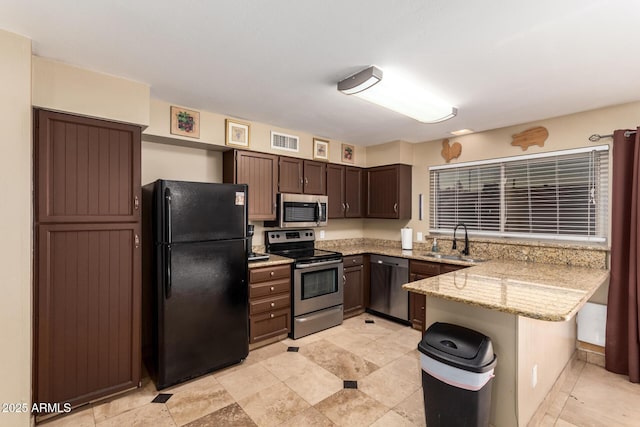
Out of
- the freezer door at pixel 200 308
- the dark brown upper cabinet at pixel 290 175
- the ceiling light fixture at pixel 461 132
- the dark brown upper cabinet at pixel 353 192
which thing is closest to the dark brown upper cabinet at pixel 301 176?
the dark brown upper cabinet at pixel 290 175

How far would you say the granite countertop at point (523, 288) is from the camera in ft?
5.40

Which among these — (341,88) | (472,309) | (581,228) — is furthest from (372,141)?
(472,309)

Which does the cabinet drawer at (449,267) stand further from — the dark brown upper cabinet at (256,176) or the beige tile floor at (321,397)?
the dark brown upper cabinet at (256,176)

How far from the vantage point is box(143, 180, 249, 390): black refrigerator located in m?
2.46

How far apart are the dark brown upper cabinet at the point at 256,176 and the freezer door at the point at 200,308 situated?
31.2 inches

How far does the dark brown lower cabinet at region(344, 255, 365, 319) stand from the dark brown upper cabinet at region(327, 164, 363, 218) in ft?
2.37

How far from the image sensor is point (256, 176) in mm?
3500

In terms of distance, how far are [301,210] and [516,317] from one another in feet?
8.67

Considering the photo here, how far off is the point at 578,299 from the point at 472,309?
598mm

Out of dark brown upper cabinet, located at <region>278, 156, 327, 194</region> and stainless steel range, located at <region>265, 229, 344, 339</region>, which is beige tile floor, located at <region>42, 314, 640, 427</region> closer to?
stainless steel range, located at <region>265, 229, 344, 339</region>

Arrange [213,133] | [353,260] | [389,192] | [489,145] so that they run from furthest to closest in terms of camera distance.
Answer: [389,192], [353,260], [489,145], [213,133]

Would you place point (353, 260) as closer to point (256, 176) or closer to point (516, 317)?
point (256, 176)

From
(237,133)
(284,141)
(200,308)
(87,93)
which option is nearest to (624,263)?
(284,141)

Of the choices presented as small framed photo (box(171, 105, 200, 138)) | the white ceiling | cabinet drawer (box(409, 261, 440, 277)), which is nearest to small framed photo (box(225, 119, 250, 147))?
small framed photo (box(171, 105, 200, 138))
